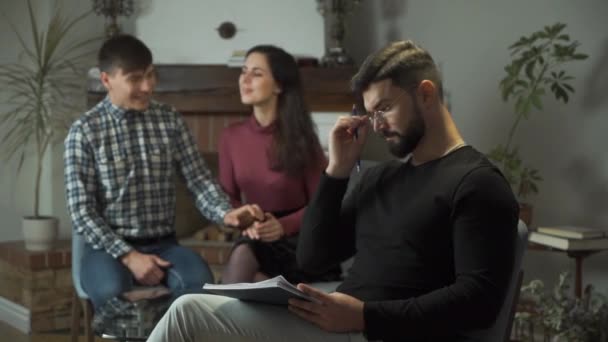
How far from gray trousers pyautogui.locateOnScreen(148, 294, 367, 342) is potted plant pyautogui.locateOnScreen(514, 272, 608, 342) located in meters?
1.40

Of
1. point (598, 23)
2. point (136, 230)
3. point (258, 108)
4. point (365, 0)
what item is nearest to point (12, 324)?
point (136, 230)

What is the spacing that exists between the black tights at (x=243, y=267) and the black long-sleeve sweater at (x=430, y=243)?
76 centimetres

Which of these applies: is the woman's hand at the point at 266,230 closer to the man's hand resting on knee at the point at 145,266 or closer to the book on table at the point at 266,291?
the man's hand resting on knee at the point at 145,266

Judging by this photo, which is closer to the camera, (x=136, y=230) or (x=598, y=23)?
(x=136, y=230)

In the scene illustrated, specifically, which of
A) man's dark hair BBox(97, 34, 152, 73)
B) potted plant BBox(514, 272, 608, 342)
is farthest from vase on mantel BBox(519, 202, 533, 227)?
man's dark hair BBox(97, 34, 152, 73)

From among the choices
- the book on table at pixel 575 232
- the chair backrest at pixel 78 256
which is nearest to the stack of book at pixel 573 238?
the book on table at pixel 575 232

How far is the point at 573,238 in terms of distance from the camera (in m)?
2.91

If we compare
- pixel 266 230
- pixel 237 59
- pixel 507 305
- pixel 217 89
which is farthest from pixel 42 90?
pixel 507 305

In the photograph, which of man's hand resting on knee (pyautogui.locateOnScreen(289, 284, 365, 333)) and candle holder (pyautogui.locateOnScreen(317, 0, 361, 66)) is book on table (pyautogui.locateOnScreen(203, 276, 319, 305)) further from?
candle holder (pyautogui.locateOnScreen(317, 0, 361, 66))

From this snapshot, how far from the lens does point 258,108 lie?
2.97m

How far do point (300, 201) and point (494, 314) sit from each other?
1256mm

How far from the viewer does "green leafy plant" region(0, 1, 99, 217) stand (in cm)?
381

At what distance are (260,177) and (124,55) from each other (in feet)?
1.99

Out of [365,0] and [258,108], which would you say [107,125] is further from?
[365,0]
